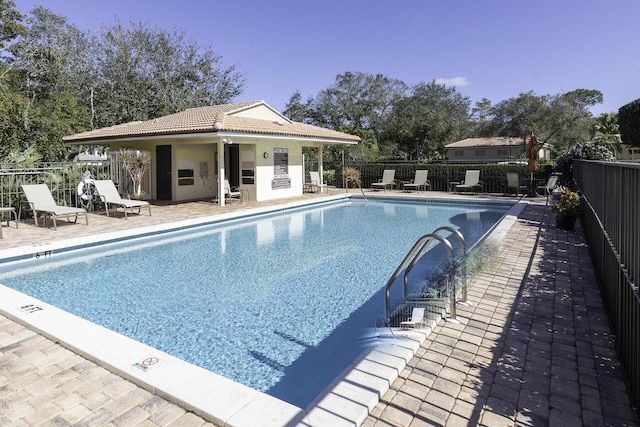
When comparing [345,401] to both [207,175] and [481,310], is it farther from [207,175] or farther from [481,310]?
[207,175]

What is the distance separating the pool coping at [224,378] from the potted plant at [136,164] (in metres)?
12.4

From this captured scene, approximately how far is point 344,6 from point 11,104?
1978 cm

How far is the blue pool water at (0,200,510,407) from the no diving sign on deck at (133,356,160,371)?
82 centimetres

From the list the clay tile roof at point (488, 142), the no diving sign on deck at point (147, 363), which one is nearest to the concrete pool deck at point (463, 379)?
the no diving sign on deck at point (147, 363)

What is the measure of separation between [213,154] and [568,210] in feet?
48.4

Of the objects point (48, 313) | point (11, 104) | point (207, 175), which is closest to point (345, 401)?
point (48, 313)

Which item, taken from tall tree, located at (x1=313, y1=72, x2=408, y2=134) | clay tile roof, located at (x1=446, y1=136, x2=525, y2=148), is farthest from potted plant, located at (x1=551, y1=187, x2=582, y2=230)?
tall tree, located at (x1=313, y1=72, x2=408, y2=134)

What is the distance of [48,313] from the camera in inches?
190

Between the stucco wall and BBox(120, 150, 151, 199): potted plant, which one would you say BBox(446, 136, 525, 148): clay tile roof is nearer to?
the stucco wall

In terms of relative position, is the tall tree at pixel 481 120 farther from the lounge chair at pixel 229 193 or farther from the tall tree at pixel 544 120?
the lounge chair at pixel 229 193

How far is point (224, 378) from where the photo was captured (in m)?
3.42

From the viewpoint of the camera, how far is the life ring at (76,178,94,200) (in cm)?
1353

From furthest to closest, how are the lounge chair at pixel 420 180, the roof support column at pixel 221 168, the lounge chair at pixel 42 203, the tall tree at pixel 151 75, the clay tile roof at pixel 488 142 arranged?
1. the clay tile roof at pixel 488 142
2. the tall tree at pixel 151 75
3. the lounge chair at pixel 420 180
4. the roof support column at pixel 221 168
5. the lounge chair at pixel 42 203

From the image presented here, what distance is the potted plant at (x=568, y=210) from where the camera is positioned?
963 cm
